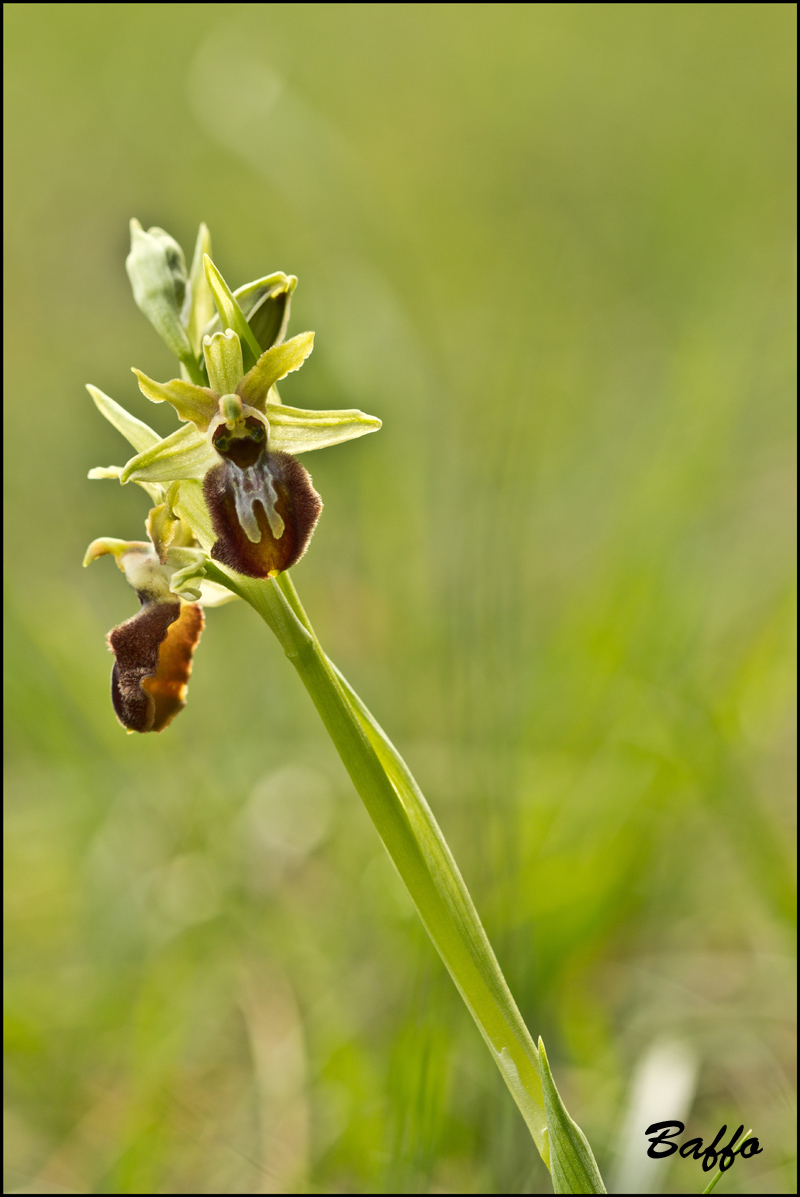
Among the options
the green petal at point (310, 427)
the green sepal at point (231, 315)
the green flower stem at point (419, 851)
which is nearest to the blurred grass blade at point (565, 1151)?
the green flower stem at point (419, 851)

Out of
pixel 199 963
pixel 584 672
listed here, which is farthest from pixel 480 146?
pixel 199 963

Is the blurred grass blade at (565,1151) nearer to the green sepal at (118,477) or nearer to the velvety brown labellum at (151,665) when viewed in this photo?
the velvety brown labellum at (151,665)

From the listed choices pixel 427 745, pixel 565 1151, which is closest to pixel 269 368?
pixel 565 1151

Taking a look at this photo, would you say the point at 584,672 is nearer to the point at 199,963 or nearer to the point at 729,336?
the point at 199,963

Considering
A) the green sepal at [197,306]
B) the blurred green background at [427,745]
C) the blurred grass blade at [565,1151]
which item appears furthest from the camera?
the blurred green background at [427,745]

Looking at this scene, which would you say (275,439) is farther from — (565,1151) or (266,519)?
(565,1151)

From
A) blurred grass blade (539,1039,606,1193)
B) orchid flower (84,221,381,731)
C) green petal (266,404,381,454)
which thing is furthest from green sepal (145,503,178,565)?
blurred grass blade (539,1039,606,1193)

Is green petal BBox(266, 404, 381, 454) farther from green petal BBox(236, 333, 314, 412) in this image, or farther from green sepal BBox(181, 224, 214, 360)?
green sepal BBox(181, 224, 214, 360)
